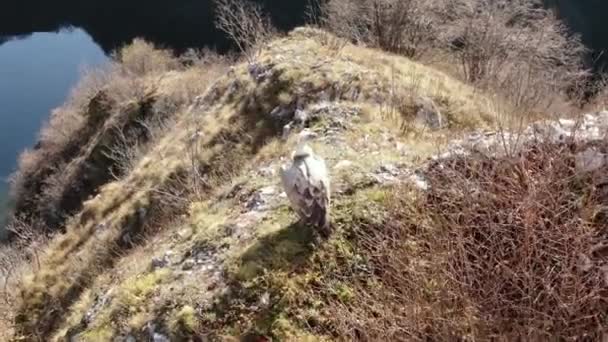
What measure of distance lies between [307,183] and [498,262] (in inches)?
72.6

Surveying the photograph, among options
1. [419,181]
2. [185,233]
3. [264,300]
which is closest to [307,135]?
[185,233]

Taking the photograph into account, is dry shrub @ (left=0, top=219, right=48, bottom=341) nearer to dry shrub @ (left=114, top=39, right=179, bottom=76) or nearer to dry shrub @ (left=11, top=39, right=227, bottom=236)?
dry shrub @ (left=11, top=39, right=227, bottom=236)

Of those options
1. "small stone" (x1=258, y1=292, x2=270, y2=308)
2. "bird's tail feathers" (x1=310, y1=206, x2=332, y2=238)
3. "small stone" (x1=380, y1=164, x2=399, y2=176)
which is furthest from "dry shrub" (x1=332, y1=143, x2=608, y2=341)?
"small stone" (x1=380, y1=164, x2=399, y2=176)

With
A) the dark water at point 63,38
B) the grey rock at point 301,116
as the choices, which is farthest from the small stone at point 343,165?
the dark water at point 63,38

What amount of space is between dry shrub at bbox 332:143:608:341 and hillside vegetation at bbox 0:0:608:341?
0.02 m

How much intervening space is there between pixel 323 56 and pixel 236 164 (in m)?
3.52

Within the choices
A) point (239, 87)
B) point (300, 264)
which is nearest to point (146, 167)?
point (239, 87)

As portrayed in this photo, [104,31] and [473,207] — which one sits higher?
[473,207]

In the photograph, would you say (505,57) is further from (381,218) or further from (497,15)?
(381,218)

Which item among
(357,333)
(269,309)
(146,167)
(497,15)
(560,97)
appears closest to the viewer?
(357,333)

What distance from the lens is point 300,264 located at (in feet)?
20.5

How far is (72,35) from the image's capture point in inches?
1797

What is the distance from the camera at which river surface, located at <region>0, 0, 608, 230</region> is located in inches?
1379

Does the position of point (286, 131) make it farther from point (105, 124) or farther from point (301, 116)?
point (105, 124)
